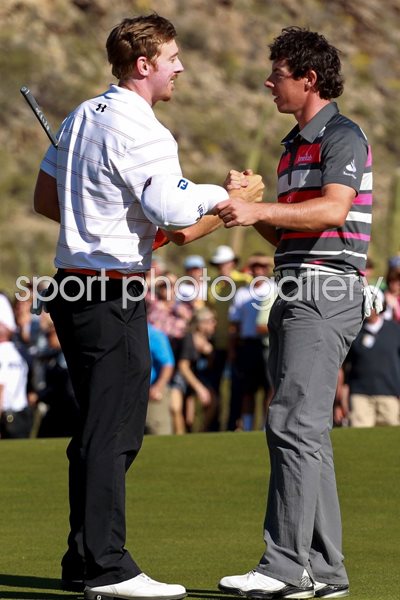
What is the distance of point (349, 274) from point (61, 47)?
44.1 metres

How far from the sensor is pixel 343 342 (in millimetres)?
5852

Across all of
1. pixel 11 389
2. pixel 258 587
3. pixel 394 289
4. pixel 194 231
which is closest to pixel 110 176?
pixel 194 231

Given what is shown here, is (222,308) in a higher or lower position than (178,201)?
higher

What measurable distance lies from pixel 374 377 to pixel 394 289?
5.78 feet

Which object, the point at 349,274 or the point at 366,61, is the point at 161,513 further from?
the point at 366,61

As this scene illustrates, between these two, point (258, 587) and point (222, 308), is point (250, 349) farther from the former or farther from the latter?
point (258, 587)

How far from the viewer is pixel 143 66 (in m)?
5.70

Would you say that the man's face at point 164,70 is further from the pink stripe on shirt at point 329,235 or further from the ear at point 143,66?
the pink stripe on shirt at point 329,235

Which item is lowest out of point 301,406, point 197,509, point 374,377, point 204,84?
point 197,509

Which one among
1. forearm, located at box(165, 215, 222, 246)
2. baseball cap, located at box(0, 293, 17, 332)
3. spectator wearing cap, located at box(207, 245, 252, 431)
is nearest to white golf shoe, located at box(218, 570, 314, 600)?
forearm, located at box(165, 215, 222, 246)

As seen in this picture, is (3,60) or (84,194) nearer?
(84,194)

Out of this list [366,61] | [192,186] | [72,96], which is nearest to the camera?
[192,186]

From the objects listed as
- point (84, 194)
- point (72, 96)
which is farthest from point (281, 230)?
point (72, 96)

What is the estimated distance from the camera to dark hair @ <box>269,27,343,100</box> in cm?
588
